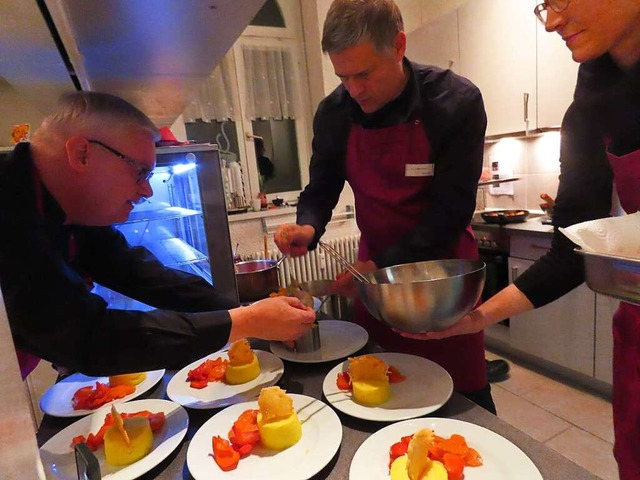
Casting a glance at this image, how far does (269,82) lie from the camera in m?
3.30

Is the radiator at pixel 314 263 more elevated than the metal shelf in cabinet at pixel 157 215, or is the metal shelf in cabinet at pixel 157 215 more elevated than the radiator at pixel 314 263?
the metal shelf in cabinet at pixel 157 215

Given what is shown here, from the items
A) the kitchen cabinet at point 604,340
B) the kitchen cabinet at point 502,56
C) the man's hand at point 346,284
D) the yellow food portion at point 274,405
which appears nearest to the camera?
the yellow food portion at point 274,405

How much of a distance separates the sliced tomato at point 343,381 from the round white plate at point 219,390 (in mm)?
149

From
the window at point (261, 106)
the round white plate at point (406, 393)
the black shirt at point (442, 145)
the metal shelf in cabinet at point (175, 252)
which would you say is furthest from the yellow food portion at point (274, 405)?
the window at point (261, 106)

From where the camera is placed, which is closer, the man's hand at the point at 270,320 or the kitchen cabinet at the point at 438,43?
the man's hand at the point at 270,320

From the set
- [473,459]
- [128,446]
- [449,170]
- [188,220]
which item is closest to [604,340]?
[449,170]

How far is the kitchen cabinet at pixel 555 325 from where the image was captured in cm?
221

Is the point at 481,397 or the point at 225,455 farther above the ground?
the point at 225,455

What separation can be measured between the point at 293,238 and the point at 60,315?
26.9 inches

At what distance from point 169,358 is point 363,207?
0.78 metres

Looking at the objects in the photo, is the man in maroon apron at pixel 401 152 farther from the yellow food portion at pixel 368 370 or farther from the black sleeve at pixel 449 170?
the yellow food portion at pixel 368 370

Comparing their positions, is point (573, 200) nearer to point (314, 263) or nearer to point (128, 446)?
point (128, 446)

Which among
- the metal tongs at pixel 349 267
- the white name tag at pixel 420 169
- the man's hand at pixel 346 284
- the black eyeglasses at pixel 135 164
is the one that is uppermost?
the black eyeglasses at pixel 135 164

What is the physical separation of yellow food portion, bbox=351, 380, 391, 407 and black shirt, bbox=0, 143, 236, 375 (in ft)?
0.91
